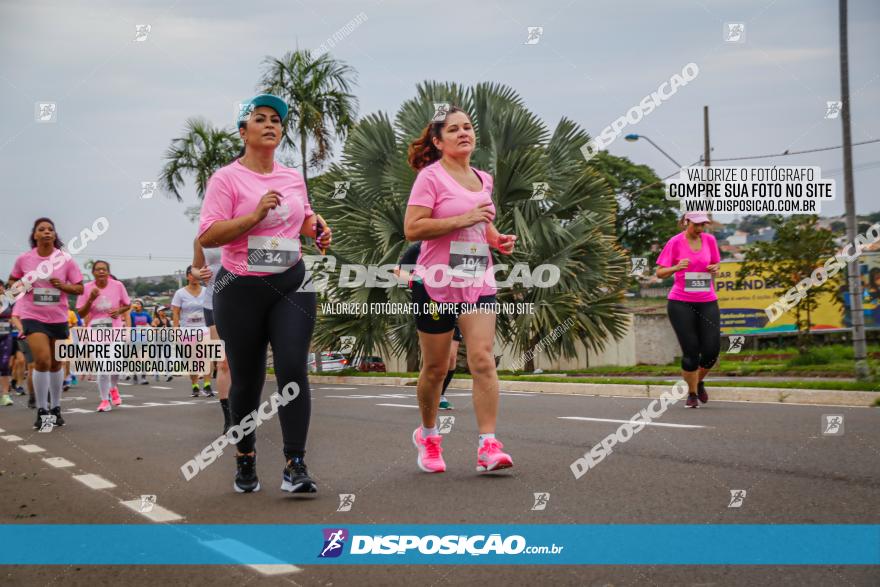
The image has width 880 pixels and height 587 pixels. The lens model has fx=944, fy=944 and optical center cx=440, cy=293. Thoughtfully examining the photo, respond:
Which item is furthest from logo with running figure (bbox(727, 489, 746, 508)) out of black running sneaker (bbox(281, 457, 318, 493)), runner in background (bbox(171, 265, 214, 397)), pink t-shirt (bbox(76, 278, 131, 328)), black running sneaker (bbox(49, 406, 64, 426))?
pink t-shirt (bbox(76, 278, 131, 328))

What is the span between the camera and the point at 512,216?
1825 cm

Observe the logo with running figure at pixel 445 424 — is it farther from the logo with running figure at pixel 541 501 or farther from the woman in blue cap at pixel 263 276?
the logo with running figure at pixel 541 501

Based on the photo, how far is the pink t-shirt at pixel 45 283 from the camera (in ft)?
32.4

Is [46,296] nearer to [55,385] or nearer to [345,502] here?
[55,385]

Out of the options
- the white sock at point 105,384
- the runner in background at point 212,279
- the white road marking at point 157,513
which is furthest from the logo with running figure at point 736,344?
the white road marking at point 157,513

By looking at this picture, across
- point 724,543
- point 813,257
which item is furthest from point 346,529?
point 813,257

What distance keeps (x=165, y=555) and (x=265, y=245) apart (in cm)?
178

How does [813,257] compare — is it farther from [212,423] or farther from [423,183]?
[423,183]

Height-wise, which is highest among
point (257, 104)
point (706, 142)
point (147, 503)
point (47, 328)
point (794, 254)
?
point (706, 142)

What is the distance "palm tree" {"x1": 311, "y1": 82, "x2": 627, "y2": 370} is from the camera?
17375 millimetres

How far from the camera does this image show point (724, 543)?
3.53 meters

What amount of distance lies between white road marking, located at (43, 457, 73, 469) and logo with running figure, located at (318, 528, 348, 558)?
11.8 ft

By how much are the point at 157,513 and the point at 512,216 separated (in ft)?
46.1

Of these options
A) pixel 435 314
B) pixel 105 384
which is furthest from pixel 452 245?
pixel 105 384
